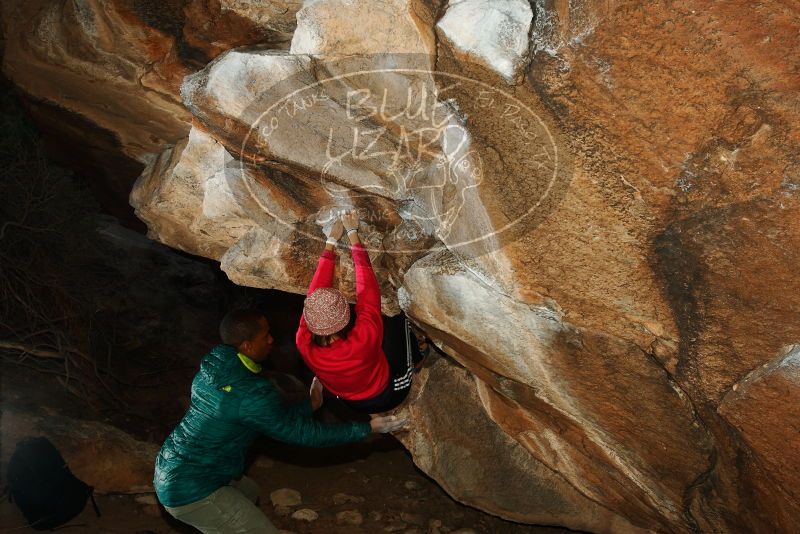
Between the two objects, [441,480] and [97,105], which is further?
[97,105]

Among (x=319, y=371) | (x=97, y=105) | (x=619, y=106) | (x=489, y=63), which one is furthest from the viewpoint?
(x=97, y=105)

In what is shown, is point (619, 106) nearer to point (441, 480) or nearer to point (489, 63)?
point (489, 63)

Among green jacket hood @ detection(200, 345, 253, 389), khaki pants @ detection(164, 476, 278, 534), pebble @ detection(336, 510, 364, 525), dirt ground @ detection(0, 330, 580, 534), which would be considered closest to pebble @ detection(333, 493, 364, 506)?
dirt ground @ detection(0, 330, 580, 534)

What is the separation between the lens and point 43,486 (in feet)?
13.3

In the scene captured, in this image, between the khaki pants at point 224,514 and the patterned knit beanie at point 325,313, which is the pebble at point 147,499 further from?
the patterned knit beanie at point 325,313

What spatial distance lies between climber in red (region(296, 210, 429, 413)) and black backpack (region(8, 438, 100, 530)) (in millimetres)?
2311

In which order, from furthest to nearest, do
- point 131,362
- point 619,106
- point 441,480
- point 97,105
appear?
point 131,362 → point 97,105 → point 441,480 → point 619,106

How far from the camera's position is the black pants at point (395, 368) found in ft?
10.9

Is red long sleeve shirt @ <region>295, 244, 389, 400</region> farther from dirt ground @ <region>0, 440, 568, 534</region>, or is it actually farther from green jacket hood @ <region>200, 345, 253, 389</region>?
dirt ground @ <region>0, 440, 568, 534</region>

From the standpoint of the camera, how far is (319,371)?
2918 millimetres

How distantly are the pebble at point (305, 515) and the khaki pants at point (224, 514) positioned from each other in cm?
148

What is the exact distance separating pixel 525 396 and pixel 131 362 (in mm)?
4453

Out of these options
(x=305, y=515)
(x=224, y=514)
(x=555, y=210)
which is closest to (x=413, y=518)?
(x=305, y=515)

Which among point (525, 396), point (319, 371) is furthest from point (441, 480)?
point (319, 371)
